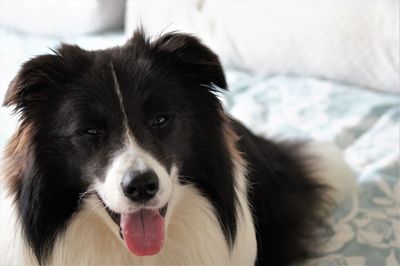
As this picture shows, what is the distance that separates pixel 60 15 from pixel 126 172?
249 centimetres

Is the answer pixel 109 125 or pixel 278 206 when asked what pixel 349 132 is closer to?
pixel 278 206

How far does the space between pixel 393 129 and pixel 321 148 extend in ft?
1.48

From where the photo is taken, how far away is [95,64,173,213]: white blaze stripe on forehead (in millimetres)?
1440

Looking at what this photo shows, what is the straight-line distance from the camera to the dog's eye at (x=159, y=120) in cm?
162

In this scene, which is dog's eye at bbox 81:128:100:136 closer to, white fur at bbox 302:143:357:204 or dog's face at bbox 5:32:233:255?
dog's face at bbox 5:32:233:255

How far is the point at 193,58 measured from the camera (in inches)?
66.7

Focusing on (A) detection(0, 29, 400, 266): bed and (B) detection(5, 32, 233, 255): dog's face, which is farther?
(A) detection(0, 29, 400, 266): bed

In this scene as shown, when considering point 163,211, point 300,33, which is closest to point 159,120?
point 163,211

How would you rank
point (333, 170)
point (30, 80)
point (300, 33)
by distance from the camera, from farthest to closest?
point (300, 33) < point (333, 170) < point (30, 80)

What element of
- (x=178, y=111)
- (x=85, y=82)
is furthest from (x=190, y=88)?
(x=85, y=82)

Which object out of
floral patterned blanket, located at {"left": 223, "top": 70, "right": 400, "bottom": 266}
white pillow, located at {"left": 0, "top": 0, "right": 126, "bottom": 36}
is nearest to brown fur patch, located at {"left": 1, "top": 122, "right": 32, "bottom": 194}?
floral patterned blanket, located at {"left": 223, "top": 70, "right": 400, "bottom": 266}

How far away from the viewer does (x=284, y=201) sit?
2.11 m

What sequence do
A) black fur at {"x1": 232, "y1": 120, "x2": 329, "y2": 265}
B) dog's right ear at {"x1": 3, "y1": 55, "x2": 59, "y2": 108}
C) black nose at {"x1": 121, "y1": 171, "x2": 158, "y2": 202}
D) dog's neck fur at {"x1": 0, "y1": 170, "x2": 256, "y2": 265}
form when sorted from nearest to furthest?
black nose at {"x1": 121, "y1": 171, "x2": 158, "y2": 202} → dog's right ear at {"x1": 3, "y1": 55, "x2": 59, "y2": 108} → dog's neck fur at {"x1": 0, "y1": 170, "x2": 256, "y2": 265} → black fur at {"x1": 232, "y1": 120, "x2": 329, "y2": 265}

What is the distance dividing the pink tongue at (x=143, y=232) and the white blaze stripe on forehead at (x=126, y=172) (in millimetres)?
81
